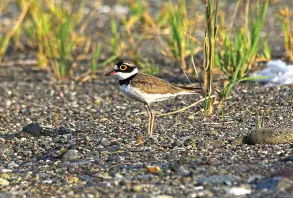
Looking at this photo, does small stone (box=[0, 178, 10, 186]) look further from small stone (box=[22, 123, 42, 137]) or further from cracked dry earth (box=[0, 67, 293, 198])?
small stone (box=[22, 123, 42, 137])

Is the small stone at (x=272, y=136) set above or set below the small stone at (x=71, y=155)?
above

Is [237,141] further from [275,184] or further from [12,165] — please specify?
[12,165]

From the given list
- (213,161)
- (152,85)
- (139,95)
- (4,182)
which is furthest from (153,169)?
(152,85)

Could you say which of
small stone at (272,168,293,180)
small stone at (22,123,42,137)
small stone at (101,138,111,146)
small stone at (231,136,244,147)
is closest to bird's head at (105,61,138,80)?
small stone at (101,138,111,146)

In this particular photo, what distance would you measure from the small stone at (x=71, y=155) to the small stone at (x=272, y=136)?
1.11m

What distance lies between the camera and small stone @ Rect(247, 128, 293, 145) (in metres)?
4.77

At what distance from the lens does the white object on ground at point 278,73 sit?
6.74 m

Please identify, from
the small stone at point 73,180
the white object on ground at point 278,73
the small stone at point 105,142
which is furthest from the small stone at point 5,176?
the white object on ground at point 278,73

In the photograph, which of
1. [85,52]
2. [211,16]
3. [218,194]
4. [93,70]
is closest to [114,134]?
[211,16]

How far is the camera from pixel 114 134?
5.44 meters

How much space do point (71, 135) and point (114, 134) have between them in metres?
0.31

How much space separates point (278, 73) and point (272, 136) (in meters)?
2.15

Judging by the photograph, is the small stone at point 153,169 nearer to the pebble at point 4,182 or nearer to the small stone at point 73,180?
the small stone at point 73,180

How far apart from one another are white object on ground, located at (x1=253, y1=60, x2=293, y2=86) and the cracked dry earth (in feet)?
0.49
